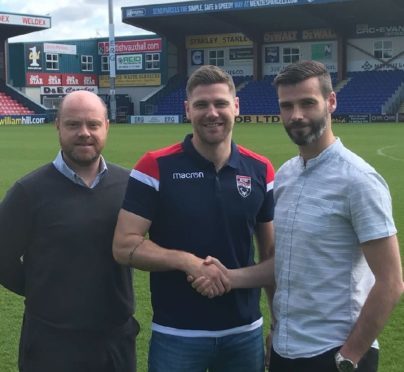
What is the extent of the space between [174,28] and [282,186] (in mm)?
51760

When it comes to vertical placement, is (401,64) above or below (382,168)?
above

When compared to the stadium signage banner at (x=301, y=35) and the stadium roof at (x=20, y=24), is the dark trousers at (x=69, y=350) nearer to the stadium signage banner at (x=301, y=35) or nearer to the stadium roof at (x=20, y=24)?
the stadium signage banner at (x=301, y=35)

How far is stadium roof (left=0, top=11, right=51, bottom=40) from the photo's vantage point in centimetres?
5028

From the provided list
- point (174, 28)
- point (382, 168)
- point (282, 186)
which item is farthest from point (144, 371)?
point (174, 28)

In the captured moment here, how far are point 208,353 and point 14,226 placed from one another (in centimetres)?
Result: 105

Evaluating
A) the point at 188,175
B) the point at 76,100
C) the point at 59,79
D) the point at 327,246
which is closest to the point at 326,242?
the point at 327,246

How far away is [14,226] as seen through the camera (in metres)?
3.07

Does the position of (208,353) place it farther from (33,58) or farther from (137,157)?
(33,58)

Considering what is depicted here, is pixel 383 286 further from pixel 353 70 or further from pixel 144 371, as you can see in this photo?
pixel 353 70

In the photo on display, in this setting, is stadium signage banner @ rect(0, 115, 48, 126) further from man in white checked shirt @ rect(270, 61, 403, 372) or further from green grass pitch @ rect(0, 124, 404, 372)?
man in white checked shirt @ rect(270, 61, 403, 372)

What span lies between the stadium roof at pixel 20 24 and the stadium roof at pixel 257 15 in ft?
23.6

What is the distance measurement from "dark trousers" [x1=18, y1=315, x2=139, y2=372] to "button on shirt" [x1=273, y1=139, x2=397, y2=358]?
837mm

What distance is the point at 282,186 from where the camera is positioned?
2834 millimetres

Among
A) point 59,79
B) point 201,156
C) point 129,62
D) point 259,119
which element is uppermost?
point 129,62
